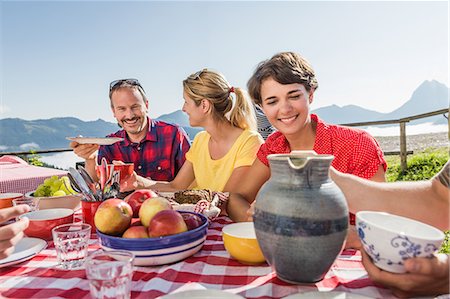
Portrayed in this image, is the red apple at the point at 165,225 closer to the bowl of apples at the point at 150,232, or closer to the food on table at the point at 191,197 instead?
the bowl of apples at the point at 150,232

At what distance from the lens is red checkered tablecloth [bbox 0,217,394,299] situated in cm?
76

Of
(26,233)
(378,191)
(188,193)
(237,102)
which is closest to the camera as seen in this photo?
(378,191)

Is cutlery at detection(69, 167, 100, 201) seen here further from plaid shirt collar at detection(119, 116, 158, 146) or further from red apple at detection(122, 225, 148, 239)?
plaid shirt collar at detection(119, 116, 158, 146)

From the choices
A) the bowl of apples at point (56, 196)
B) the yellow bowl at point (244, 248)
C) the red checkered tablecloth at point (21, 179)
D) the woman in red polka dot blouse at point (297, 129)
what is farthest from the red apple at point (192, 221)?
the red checkered tablecloth at point (21, 179)

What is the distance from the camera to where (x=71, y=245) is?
96 centimetres

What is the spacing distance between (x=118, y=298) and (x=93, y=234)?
0.59 meters

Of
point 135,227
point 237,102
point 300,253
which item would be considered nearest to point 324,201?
point 300,253

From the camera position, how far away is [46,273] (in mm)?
893

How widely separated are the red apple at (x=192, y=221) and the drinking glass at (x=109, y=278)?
0.29m

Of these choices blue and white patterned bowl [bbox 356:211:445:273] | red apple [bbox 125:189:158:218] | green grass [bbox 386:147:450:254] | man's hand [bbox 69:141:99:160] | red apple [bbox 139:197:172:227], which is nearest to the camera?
blue and white patterned bowl [bbox 356:211:445:273]

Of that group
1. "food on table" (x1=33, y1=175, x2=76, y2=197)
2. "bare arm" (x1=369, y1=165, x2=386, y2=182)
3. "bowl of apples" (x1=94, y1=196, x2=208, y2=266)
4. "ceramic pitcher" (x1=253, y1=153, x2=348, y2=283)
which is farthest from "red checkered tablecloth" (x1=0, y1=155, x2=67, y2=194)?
"ceramic pitcher" (x1=253, y1=153, x2=348, y2=283)

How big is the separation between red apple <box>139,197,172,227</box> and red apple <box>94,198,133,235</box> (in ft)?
0.15

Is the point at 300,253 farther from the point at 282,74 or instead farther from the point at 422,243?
the point at 282,74

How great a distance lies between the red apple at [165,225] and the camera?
0.92 meters
